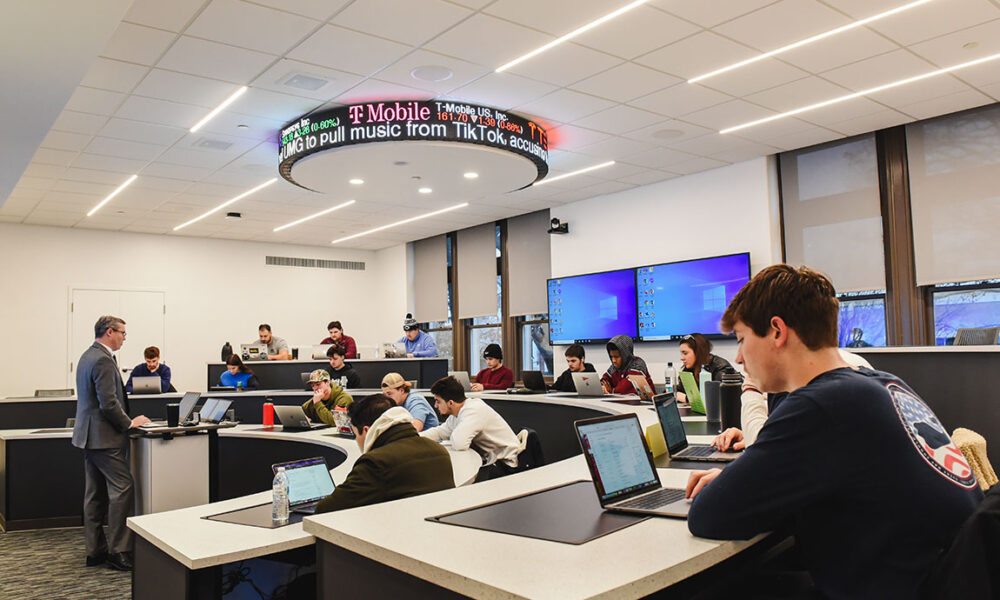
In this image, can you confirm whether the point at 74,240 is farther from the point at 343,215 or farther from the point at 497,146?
the point at 497,146

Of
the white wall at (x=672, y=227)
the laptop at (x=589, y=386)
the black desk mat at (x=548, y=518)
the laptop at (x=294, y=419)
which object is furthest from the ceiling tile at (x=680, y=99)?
the black desk mat at (x=548, y=518)

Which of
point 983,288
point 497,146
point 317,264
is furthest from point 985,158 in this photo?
point 317,264

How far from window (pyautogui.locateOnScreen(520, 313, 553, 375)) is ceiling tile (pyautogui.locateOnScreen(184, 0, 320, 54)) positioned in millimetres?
6299

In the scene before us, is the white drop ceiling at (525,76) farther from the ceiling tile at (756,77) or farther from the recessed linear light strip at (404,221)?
the recessed linear light strip at (404,221)

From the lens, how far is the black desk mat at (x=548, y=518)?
1493mm

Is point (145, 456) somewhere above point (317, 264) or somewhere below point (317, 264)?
below

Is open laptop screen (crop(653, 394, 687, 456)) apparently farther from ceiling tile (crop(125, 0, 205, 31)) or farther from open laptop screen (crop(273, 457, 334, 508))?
ceiling tile (crop(125, 0, 205, 31))

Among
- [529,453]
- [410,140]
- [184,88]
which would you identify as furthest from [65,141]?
[529,453]

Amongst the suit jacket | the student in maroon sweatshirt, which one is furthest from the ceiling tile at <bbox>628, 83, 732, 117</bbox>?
the suit jacket

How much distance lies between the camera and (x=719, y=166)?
7.76 meters

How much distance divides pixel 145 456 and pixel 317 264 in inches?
327

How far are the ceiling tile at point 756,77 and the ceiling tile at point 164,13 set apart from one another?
365 cm

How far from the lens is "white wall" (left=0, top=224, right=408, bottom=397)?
32.8 ft

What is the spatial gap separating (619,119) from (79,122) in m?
4.70
